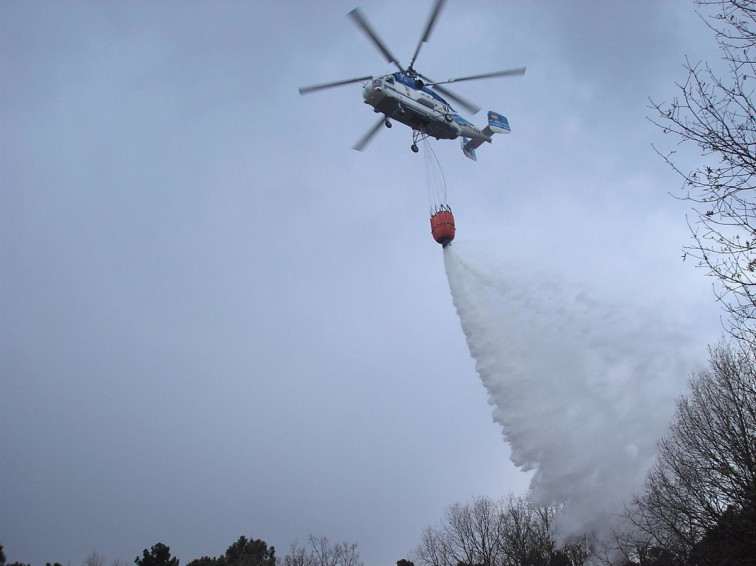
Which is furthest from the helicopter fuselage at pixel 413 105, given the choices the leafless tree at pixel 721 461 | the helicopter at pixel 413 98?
the leafless tree at pixel 721 461

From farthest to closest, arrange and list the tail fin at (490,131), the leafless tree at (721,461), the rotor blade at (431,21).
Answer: the tail fin at (490,131) → the rotor blade at (431,21) → the leafless tree at (721,461)

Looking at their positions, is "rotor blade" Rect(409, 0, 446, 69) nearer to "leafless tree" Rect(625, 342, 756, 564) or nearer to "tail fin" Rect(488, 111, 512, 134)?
"tail fin" Rect(488, 111, 512, 134)

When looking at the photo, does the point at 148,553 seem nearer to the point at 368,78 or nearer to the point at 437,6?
the point at 368,78

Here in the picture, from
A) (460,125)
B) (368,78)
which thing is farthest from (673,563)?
(368,78)

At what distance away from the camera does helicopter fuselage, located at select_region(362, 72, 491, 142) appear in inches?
1093

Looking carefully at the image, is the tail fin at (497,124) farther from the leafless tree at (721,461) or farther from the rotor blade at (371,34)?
the leafless tree at (721,461)

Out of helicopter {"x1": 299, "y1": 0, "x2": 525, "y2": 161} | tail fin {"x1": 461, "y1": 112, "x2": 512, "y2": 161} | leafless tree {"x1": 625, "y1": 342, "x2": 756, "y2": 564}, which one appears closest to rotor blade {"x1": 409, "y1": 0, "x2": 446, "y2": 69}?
helicopter {"x1": 299, "y1": 0, "x2": 525, "y2": 161}

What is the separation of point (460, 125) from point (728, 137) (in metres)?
25.8

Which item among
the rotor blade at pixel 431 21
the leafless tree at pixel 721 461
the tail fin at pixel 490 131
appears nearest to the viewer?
the leafless tree at pixel 721 461

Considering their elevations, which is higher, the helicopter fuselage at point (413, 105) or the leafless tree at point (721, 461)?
the helicopter fuselage at point (413, 105)

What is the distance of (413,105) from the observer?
28.8 meters

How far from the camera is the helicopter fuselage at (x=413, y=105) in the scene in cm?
2777

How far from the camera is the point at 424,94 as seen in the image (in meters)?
30.0

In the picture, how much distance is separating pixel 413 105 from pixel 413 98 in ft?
1.79
